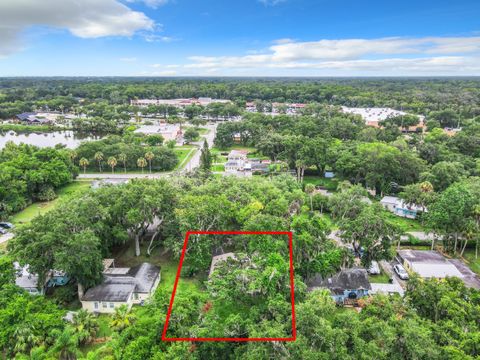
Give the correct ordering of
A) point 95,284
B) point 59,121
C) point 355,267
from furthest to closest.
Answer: point 59,121, point 355,267, point 95,284

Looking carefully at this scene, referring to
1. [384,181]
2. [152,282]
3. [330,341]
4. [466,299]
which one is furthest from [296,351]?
[384,181]

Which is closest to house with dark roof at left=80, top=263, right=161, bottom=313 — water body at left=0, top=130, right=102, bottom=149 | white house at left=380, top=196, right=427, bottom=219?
white house at left=380, top=196, right=427, bottom=219

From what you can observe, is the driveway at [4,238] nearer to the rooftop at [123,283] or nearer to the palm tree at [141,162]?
the rooftop at [123,283]

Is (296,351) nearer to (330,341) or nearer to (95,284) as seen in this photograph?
(330,341)

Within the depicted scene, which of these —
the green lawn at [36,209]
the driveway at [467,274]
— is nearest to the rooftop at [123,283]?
the green lawn at [36,209]

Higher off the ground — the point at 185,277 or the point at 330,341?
the point at 330,341

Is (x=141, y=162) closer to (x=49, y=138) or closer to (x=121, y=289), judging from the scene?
(x=121, y=289)

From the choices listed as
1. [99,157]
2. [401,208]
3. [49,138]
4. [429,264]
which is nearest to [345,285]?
[429,264]
